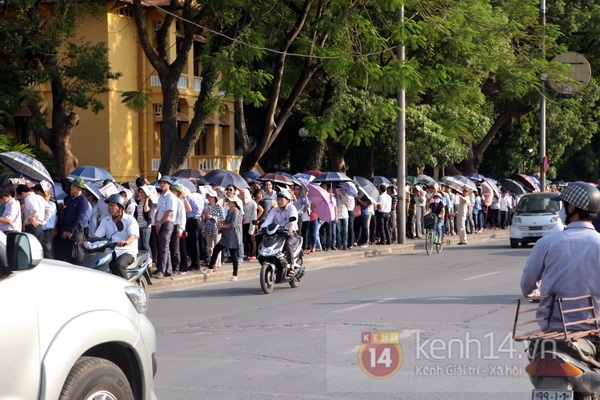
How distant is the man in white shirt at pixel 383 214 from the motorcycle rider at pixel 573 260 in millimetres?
22722

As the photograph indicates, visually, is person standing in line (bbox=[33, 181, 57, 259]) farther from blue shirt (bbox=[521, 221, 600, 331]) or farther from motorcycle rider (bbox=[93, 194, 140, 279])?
blue shirt (bbox=[521, 221, 600, 331])

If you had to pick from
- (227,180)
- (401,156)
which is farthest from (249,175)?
(227,180)

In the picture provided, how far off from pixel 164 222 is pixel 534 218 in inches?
531

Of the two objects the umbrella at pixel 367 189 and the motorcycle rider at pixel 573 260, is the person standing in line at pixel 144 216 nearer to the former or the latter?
the umbrella at pixel 367 189

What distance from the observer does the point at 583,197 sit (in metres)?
5.79

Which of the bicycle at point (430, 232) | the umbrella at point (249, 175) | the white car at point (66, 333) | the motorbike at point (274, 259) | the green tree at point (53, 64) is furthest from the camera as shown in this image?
the green tree at point (53, 64)

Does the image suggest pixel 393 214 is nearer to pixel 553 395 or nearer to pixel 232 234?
pixel 232 234

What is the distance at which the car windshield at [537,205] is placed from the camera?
28.3m

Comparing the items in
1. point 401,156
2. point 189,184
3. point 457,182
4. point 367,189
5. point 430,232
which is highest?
point 401,156

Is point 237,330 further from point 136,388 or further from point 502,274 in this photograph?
point 502,274

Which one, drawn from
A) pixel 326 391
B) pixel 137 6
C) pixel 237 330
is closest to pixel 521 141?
pixel 137 6

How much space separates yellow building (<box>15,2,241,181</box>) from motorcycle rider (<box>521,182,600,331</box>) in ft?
105

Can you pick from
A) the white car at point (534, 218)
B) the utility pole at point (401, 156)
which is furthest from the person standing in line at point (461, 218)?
the white car at point (534, 218)

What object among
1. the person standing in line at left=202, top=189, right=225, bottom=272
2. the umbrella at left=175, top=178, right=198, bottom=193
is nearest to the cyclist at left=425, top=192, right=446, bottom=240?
the umbrella at left=175, top=178, right=198, bottom=193
